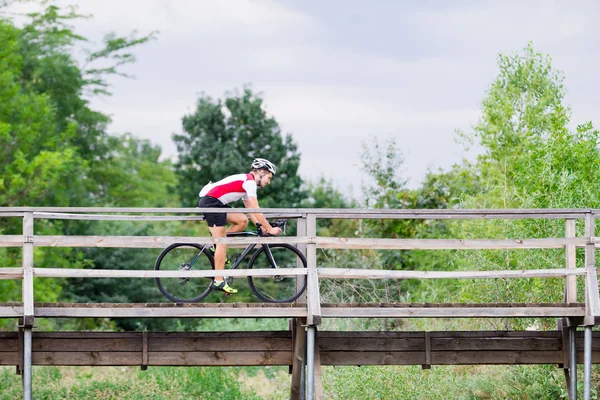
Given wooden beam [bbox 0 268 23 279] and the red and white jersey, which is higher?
the red and white jersey

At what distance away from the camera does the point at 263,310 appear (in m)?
9.44

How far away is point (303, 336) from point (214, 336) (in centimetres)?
102

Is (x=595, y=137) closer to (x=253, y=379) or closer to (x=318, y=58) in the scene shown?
(x=253, y=379)

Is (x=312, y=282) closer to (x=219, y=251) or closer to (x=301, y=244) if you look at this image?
(x=301, y=244)

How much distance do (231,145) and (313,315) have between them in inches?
1107

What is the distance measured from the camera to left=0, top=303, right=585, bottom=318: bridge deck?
9.41 m

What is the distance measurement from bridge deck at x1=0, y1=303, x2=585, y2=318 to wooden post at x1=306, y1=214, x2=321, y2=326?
207 mm

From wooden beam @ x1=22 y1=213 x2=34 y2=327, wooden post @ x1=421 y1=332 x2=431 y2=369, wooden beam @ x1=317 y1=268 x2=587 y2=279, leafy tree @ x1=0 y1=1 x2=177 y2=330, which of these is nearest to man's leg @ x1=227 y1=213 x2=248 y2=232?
wooden beam @ x1=317 y1=268 x2=587 y2=279

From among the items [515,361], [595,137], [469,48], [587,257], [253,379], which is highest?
[469,48]

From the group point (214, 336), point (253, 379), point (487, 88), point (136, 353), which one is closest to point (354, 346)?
point (214, 336)

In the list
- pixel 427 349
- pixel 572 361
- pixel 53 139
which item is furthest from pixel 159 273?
pixel 53 139

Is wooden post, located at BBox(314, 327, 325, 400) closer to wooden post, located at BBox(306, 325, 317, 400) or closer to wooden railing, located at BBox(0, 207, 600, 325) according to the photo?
wooden post, located at BBox(306, 325, 317, 400)

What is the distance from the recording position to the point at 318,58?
41062mm

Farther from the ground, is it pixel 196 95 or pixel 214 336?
pixel 196 95
